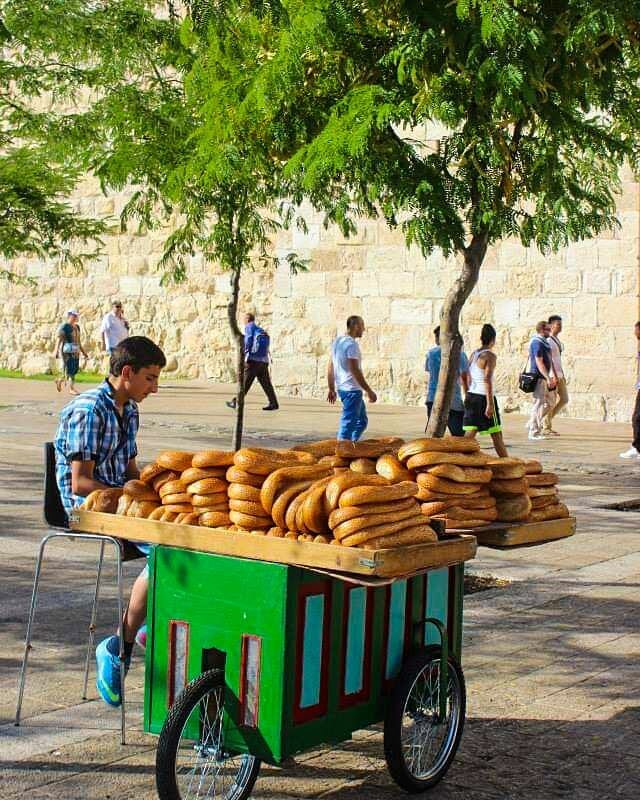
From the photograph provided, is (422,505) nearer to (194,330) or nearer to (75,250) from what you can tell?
(194,330)

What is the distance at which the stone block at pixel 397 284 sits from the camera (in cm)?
2402

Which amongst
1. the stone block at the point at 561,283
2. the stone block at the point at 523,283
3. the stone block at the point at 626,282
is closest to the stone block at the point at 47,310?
the stone block at the point at 523,283

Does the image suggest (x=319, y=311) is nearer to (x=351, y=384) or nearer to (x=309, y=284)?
(x=309, y=284)

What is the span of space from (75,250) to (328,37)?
72.7ft

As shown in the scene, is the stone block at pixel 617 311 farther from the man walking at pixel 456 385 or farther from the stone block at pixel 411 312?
the man walking at pixel 456 385

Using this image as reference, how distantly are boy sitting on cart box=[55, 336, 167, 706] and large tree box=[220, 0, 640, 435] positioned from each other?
2.75 m

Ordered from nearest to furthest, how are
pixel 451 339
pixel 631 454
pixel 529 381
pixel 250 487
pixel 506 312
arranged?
pixel 250 487
pixel 451 339
pixel 631 454
pixel 529 381
pixel 506 312

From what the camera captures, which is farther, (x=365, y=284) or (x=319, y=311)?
(x=319, y=311)

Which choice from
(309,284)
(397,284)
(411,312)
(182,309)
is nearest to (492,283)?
(411,312)

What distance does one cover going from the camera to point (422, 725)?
5.03m

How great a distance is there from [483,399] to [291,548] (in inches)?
433

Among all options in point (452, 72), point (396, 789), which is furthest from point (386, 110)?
point (396, 789)

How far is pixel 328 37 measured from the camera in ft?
27.8

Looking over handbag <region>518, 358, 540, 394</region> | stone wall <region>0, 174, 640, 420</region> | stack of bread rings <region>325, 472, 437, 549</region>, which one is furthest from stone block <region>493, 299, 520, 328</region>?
stack of bread rings <region>325, 472, 437, 549</region>
